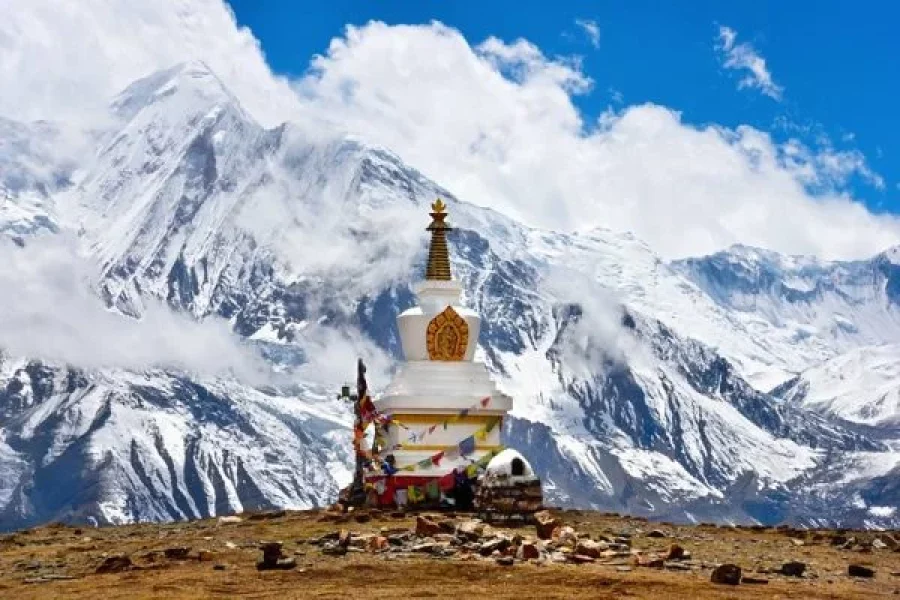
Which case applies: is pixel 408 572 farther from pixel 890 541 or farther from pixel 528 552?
pixel 890 541

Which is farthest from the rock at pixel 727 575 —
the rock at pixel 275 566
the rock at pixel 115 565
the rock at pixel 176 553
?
the rock at pixel 115 565

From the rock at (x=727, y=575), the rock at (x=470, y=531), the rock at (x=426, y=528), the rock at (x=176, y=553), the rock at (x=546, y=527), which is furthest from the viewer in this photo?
the rock at (x=546, y=527)

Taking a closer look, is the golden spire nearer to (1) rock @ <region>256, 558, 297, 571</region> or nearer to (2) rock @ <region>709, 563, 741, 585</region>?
(1) rock @ <region>256, 558, 297, 571</region>

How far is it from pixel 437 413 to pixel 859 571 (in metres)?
26.5

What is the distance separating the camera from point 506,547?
38.0 metres

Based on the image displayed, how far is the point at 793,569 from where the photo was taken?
36.1 metres

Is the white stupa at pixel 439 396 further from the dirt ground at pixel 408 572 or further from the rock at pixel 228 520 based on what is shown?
the dirt ground at pixel 408 572

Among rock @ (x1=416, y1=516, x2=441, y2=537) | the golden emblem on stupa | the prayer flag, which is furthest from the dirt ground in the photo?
the golden emblem on stupa

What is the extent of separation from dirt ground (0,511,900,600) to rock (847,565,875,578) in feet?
1.00

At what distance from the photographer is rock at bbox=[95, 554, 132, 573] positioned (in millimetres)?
36875

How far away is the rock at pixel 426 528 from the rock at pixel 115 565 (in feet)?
22.7

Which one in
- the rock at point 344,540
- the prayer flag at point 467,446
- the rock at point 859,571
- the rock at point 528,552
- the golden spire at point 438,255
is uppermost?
the golden spire at point 438,255

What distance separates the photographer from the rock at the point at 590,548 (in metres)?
37.9

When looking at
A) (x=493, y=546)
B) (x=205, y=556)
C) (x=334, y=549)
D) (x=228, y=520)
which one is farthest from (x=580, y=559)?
(x=228, y=520)
